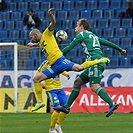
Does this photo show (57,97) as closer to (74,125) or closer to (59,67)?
(59,67)

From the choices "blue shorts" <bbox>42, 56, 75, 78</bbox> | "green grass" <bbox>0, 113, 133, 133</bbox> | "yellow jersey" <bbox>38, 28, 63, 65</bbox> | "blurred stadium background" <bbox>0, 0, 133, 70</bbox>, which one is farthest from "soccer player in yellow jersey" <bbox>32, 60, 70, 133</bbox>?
"blurred stadium background" <bbox>0, 0, 133, 70</bbox>

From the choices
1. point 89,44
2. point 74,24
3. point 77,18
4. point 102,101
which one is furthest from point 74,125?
point 77,18

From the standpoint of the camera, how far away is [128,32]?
88.3ft

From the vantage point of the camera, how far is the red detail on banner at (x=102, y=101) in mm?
21266

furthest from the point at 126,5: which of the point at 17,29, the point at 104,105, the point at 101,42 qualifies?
the point at 101,42

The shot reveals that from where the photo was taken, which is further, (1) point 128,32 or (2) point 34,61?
(1) point 128,32

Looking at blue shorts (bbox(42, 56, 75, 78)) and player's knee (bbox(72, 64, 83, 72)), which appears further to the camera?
blue shorts (bbox(42, 56, 75, 78))

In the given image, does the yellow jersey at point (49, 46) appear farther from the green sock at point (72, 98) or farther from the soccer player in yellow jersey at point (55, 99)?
the soccer player in yellow jersey at point (55, 99)

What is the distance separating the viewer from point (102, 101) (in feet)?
70.1

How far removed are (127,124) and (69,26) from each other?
43.2ft

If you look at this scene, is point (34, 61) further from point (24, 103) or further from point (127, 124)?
point (127, 124)

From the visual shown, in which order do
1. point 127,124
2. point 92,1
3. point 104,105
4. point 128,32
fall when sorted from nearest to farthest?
1. point 127,124
2. point 104,105
3. point 128,32
4. point 92,1

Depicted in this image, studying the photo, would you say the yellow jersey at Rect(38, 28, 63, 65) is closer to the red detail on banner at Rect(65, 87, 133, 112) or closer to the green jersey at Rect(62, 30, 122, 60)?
the green jersey at Rect(62, 30, 122, 60)

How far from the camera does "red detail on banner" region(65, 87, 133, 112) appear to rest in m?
21.3
